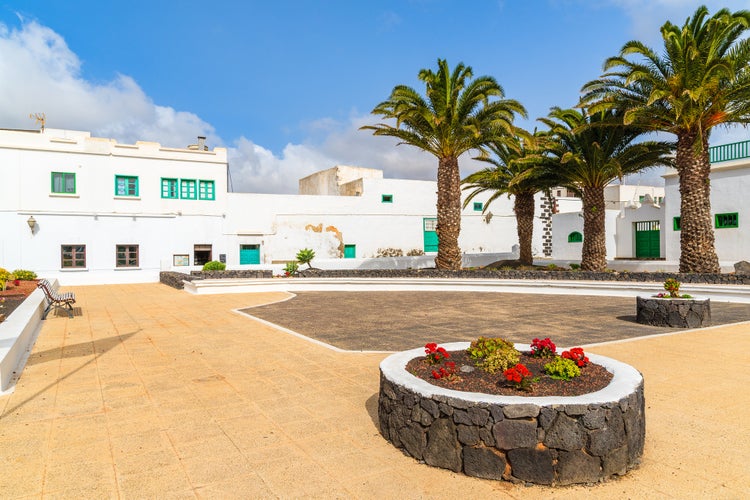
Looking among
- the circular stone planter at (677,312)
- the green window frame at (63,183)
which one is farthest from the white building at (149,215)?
the circular stone planter at (677,312)

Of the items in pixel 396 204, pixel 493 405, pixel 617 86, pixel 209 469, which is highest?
pixel 617 86

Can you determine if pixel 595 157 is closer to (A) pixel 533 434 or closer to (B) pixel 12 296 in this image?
(A) pixel 533 434

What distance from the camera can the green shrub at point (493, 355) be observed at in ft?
16.7

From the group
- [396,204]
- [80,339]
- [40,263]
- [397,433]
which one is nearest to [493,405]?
[397,433]

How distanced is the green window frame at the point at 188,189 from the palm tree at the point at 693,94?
2225cm

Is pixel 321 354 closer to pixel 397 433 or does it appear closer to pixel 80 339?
pixel 397 433

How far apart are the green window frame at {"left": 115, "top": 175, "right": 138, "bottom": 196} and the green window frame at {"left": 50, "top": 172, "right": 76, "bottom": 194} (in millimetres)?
2147

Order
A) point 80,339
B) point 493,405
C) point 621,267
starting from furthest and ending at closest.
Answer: point 621,267 → point 80,339 → point 493,405

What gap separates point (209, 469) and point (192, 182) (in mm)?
27236

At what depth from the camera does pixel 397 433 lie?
4.56 metres

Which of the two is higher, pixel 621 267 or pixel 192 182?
pixel 192 182

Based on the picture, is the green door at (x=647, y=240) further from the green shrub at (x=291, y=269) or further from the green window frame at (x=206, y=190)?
the green window frame at (x=206, y=190)

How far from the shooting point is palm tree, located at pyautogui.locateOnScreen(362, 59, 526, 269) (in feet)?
65.3

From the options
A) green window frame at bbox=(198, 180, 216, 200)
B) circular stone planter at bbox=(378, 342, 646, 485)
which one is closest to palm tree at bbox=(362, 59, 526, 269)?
green window frame at bbox=(198, 180, 216, 200)
